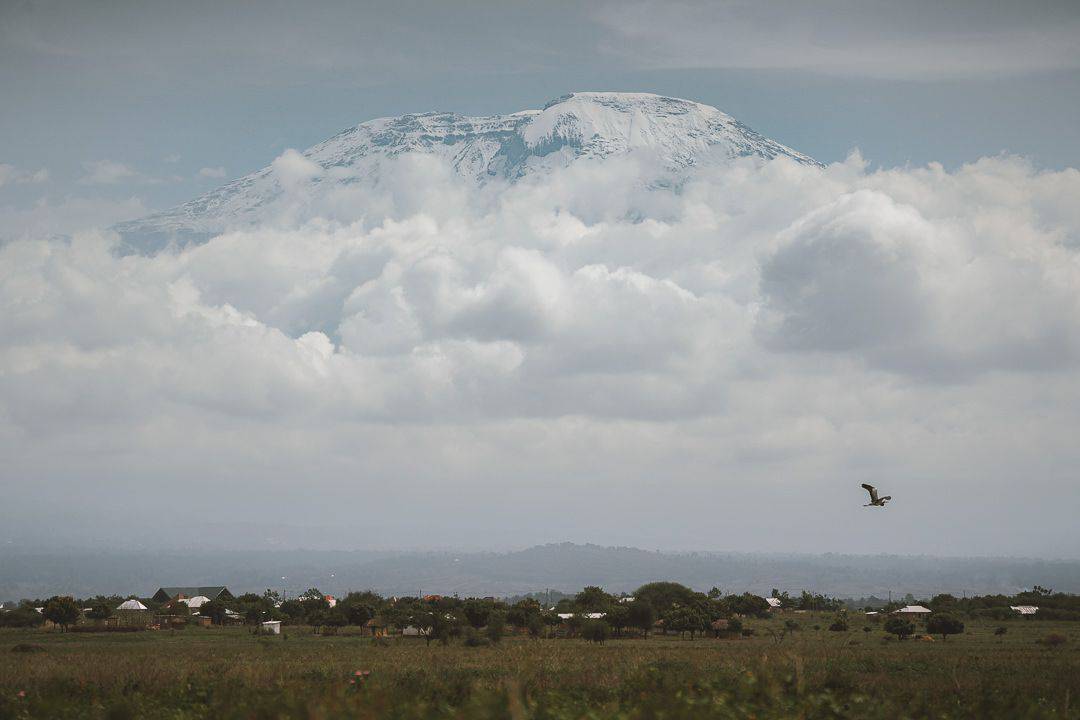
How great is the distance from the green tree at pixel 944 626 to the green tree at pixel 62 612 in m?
74.6

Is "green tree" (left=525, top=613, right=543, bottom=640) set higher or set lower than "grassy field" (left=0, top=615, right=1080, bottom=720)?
lower

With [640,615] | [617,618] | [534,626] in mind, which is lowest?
[534,626]

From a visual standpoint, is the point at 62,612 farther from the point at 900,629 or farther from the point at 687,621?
the point at 900,629

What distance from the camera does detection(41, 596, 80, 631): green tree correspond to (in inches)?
3664

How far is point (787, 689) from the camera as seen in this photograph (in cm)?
3045

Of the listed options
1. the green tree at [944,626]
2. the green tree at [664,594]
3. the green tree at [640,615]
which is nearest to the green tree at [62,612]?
the green tree at [640,615]

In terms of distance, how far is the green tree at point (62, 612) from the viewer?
93062 mm

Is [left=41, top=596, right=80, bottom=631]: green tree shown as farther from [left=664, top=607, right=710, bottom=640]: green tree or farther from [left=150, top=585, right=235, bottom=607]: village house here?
[left=664, top=607, right=710, bottom=640]: green tree

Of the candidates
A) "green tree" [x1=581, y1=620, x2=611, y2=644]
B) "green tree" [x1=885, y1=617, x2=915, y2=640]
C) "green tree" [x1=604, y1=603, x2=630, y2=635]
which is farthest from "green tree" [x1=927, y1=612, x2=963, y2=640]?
"green tree" [x1=581, y1=620, x2=611, y2=644]

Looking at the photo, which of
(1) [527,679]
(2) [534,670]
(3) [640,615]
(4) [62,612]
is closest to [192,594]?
(4) [62,612]

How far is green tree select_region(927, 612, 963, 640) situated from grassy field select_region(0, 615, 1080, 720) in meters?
4.18

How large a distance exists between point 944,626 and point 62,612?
248 ft

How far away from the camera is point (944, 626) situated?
83188 mm

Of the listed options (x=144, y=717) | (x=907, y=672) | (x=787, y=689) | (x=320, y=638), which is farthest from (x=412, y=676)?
(x=320, y=638)
